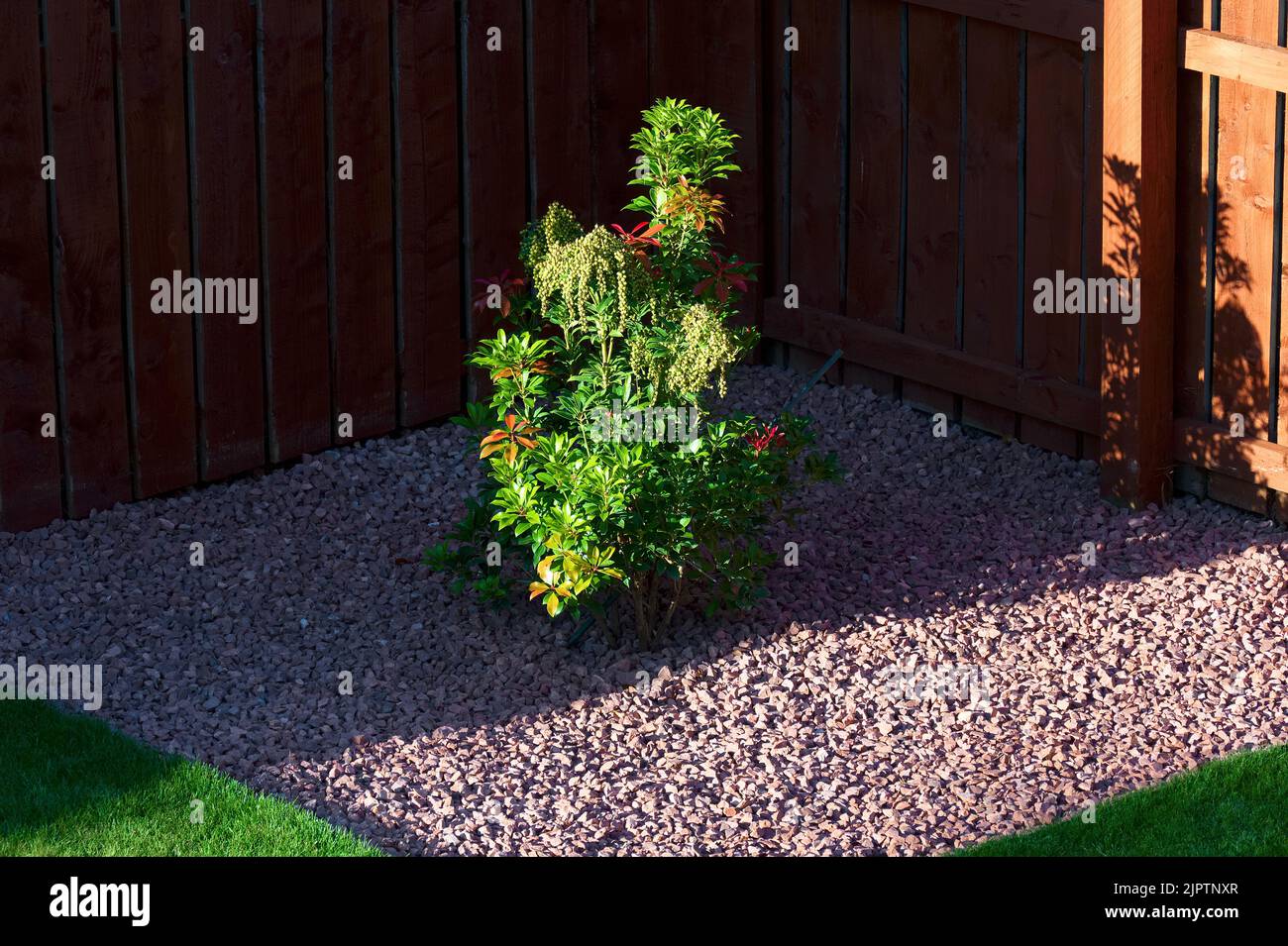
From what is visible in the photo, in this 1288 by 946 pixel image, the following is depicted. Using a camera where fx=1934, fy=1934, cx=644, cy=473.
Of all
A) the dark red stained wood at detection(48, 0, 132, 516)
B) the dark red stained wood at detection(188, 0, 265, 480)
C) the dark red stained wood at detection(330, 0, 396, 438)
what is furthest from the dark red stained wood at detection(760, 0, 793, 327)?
the dark red stained wood at detection(48, 0, 132, 516)

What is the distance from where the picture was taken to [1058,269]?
6.92 meters

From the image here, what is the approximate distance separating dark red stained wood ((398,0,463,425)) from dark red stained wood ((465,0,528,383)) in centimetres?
8

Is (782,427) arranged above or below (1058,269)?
below

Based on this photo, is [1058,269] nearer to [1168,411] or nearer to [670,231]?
[1168,411]

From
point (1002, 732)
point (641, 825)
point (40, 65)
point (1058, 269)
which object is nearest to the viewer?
point (641, 825)

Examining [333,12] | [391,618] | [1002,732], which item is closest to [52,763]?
[391,618]

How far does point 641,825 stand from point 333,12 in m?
3.46

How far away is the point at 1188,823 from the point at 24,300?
162 inches

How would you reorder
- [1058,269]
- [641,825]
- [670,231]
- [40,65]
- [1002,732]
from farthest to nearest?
1. [1058,269]
2. [40,65]
3. [670,231]
4. [1002,732]
5. [641,825]

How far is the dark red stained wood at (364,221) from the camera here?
7102 millimetres

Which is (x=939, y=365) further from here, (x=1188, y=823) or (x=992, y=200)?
(x=1188, y=823)

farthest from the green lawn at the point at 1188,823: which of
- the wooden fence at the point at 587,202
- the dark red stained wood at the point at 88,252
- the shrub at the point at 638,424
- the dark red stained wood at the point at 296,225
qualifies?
the dark red stained wood at the point at 88,252

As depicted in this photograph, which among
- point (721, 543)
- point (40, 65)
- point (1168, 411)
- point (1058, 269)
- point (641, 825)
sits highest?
point (40, 65)

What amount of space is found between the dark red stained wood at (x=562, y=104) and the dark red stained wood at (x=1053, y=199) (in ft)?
5.99
